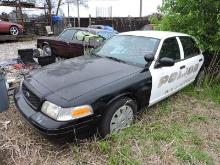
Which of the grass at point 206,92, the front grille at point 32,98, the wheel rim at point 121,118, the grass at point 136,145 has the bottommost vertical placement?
the grass at point 136,145

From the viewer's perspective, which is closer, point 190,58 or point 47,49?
point 190,58

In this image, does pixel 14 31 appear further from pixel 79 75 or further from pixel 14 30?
pixel 79 75

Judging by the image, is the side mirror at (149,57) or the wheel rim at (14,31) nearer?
the side mirror at (149,57)

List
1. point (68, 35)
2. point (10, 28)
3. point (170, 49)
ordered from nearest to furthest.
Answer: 1. point (170, 49)
2. point (68, 35)
3. point (10, 28)

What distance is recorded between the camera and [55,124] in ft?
10.6

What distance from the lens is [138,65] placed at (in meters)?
4.30

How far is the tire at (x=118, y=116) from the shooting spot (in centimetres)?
361

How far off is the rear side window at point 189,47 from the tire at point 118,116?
1.99 metres

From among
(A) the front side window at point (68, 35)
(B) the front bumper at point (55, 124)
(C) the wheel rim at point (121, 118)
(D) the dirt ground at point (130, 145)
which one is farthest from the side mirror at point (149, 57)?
(A) the front side window at point (68, 35)

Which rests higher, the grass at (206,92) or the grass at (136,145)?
the grass at (206,92)

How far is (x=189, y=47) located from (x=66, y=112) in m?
3.40

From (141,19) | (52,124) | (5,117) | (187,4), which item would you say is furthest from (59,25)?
(52,124)

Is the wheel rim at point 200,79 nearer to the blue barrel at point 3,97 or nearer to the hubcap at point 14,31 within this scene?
the blue barrel at point 3,97

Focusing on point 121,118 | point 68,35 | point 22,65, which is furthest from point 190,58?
point 68,35
